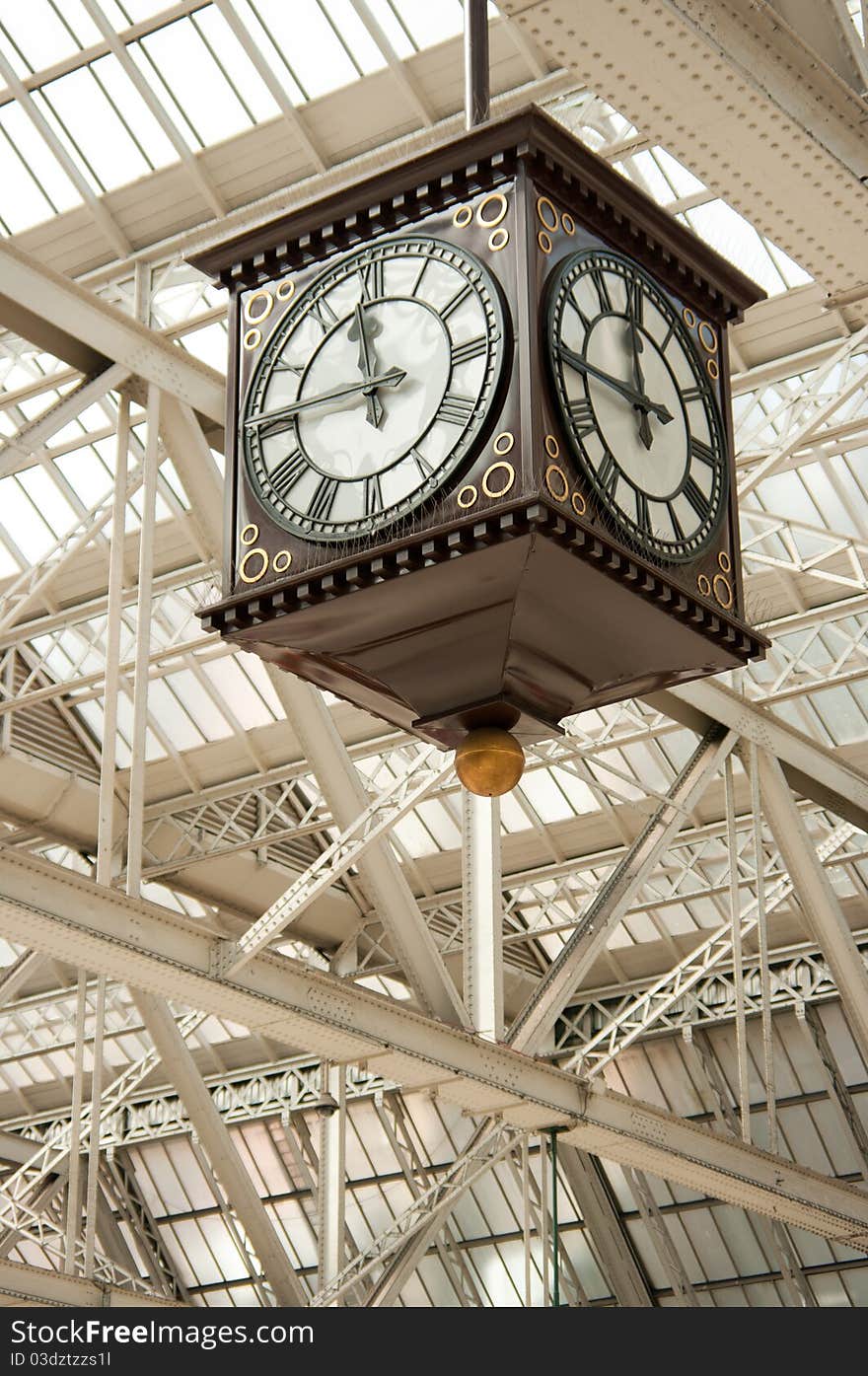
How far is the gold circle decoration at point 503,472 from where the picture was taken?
4156mm

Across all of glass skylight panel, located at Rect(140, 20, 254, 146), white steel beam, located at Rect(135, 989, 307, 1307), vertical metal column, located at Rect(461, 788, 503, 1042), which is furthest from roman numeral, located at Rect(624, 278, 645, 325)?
glass skylight panel, located at Rect(140, 20, 254, 146)

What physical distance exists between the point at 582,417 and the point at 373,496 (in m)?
0.48

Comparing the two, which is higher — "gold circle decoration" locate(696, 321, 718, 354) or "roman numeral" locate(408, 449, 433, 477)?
"gold circle decoration" locate(696, 321, 718, 354)

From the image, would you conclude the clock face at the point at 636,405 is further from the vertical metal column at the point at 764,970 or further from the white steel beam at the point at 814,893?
the white steel beam at the point at 814,893

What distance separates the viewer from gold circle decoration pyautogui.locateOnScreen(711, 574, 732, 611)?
479 cm

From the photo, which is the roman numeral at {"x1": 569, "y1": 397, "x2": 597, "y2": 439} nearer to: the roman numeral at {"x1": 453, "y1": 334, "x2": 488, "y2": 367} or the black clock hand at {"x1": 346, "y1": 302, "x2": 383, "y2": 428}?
the roman numeral at {"x1": 453, "y1": 334, "x2": 488, "y2": 367}

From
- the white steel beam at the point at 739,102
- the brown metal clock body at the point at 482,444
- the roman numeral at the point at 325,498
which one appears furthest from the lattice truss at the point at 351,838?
the roman numeral at the point at 325,498

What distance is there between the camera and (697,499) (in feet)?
15.6

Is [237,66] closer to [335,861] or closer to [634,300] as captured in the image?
[335,861]

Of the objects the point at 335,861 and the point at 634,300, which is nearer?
the point at 634,300

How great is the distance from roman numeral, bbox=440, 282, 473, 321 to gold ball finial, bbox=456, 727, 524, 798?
1.00m

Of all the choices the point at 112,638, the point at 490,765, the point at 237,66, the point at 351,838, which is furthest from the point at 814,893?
the point at 490,765

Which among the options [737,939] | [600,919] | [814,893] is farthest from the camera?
[814,893]
